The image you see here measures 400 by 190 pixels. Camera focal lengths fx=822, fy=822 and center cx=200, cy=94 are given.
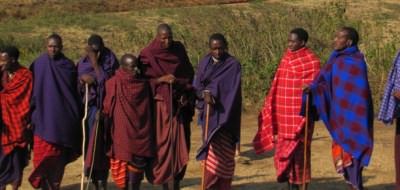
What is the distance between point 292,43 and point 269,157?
3.21 metres

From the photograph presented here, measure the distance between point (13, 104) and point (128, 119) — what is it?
3.55 ft

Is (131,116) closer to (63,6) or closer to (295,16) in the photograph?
(295,16)

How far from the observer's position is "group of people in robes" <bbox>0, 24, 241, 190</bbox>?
7.64 metres

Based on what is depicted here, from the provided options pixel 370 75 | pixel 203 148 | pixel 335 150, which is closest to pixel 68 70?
pixel 203 148

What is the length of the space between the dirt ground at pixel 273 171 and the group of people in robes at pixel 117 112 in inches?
49.1

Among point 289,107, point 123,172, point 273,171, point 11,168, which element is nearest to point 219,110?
point 289,107

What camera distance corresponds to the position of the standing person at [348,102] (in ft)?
24.4

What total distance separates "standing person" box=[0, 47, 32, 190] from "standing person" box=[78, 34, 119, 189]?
53 centimetres

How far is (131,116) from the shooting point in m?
7.64

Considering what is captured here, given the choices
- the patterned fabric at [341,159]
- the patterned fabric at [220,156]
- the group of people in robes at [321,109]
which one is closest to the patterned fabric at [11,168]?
the patterned fabric at [220,156]

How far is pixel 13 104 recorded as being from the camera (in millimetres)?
7656

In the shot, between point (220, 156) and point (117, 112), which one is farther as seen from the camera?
point (220, 156)

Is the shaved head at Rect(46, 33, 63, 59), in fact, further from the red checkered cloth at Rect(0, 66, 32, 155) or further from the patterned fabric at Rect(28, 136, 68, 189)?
the patterned fabric at Rect(28, 136, 68, 189)

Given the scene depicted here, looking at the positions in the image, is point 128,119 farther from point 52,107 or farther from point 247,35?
point 247,35
